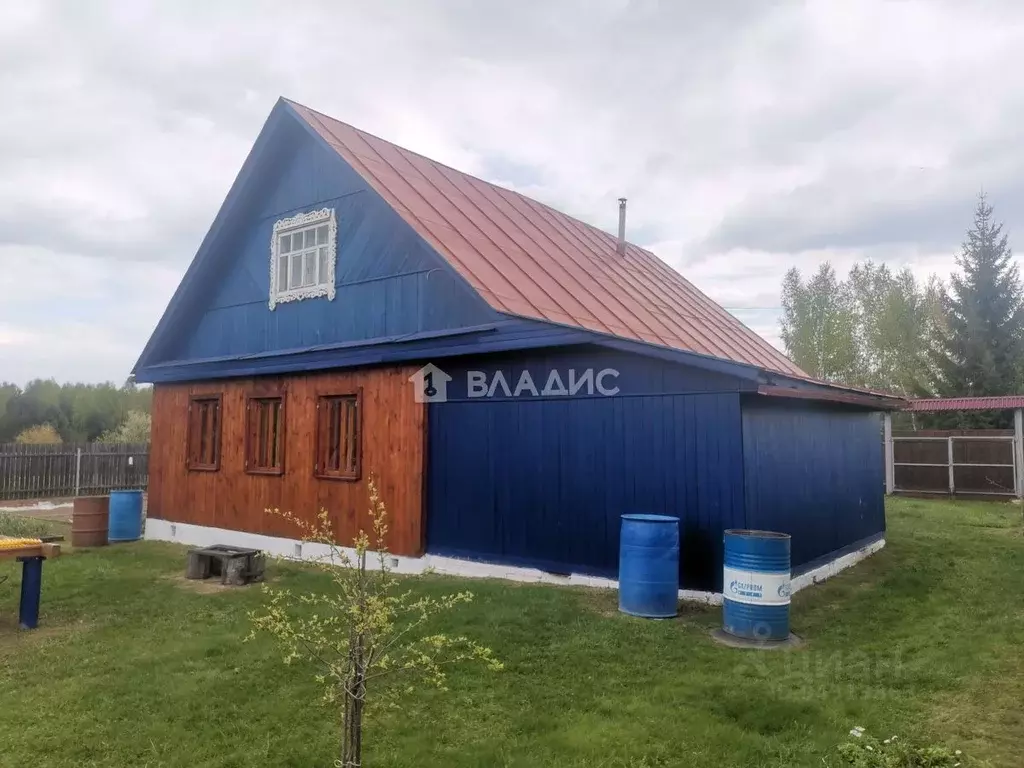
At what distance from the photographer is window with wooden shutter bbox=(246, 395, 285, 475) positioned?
1174 centimetres

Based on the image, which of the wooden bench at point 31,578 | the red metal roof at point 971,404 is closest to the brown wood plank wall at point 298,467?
the wooden bench at point 31,578

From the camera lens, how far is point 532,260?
11305 mm

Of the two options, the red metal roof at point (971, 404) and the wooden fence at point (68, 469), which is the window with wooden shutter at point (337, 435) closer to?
the wooden fence at point (68, 469)

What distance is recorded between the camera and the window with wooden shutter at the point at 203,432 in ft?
42.3

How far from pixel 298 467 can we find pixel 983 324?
25.0 m

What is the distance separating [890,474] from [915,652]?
54.6 ft

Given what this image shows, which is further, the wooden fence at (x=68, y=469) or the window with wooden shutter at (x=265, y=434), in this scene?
the wooden fence at (x=68, y=469)

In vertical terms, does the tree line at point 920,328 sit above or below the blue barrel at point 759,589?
above

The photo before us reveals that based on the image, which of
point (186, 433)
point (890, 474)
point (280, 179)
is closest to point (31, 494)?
point (186, 433)

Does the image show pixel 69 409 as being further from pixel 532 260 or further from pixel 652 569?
pixel 652 569

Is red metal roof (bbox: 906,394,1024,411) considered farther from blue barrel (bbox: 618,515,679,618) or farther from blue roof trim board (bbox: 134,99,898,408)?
blue barrel (bbox: 618,515,679,618)

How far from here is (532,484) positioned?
9047 millimetres

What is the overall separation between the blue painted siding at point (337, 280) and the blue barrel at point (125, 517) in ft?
8.46

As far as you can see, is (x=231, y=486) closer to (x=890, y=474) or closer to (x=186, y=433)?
(x=186, y=433)
